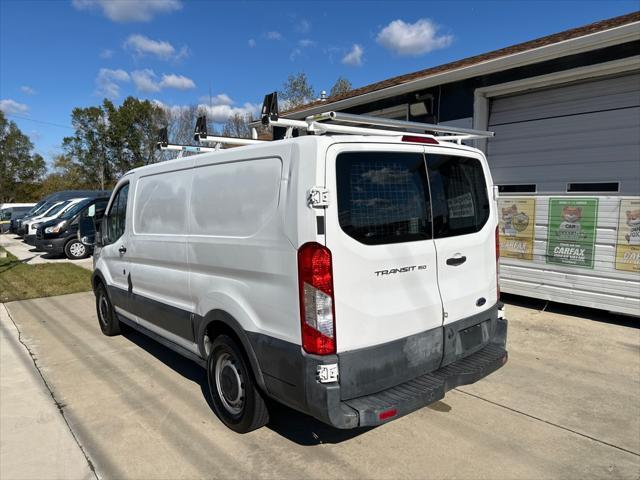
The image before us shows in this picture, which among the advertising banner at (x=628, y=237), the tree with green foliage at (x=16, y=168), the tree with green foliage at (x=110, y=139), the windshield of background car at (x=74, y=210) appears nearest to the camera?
the advertising banner at (x=628, y=237)

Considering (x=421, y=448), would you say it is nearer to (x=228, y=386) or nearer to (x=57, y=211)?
(x=228, y=386)

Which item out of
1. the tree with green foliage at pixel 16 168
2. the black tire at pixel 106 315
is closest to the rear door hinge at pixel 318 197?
the black tire at pixel 106 315

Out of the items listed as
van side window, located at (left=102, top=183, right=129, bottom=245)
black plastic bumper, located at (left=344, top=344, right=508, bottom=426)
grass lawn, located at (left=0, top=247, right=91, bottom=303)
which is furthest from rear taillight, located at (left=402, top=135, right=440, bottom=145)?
grass lawn, located at (left=0, top=247, right=91, bottom=303)

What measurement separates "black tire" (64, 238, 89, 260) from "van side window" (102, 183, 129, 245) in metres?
9.94

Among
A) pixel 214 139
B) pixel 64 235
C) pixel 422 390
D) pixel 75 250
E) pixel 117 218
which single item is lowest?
pixel 75 250

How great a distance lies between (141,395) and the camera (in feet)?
13.8

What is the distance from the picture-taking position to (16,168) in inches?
2431

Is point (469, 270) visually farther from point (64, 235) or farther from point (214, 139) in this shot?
point (64, 235)

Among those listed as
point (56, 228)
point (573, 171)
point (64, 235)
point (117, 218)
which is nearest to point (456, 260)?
point (117, 218)

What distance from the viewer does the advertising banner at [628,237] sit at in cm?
562

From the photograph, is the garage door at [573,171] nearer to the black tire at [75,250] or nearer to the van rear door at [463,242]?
the van rear door at [463,242]

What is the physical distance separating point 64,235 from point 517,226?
13212mm

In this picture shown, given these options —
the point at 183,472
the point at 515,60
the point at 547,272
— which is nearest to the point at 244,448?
the point at 183,472

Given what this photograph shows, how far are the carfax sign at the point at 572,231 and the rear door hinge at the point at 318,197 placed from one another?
5016 millimetres
